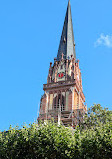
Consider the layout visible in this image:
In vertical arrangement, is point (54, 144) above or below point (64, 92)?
below

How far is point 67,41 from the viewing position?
63.3 metres

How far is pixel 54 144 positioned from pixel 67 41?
46.0 m

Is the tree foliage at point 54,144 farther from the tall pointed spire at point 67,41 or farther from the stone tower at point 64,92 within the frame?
the tall pointed spire at point 67,41

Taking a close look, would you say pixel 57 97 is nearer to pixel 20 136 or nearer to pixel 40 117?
pixel 40 117

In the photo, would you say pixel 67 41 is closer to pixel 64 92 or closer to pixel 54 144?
pixel 64 92

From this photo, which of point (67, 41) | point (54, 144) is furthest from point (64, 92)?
point (54, 144)

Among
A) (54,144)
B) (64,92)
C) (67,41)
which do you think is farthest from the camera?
(67,41)

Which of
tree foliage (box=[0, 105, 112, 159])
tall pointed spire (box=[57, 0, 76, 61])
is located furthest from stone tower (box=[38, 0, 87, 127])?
tree foliage (box=[0, 105, 112, 159])

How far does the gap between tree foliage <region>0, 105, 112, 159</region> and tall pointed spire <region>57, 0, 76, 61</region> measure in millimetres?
39208

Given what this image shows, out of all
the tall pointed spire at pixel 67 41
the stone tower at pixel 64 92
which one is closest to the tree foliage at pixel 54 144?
the stone tower at pixel 64 92

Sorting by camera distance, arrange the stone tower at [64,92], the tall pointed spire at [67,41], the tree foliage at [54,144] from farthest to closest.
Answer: the tall pointed spire at [67,41] < the stone tower at [64,92] < the tree foliage at [54,144]

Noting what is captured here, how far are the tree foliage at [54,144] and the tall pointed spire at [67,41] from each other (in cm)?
3921

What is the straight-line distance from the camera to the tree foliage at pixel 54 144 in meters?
18.6

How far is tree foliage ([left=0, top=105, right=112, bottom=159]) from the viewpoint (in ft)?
61.1
